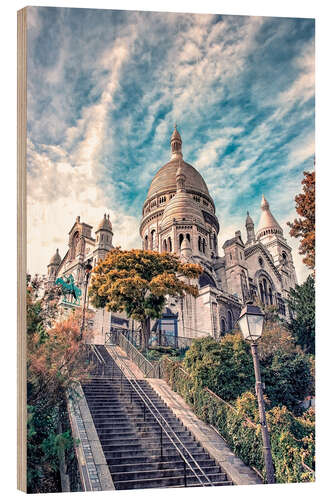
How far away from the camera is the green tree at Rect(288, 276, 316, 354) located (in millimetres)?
11750

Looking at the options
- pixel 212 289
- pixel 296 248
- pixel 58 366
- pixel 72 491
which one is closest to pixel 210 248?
pixel 212 289

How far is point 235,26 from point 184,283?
303 inches

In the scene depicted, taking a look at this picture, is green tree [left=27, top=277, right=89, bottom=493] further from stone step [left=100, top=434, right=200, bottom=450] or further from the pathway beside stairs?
the pathway beside stairs

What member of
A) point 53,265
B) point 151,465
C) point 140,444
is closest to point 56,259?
point 53,265

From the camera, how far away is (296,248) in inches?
477

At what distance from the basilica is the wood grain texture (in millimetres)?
939

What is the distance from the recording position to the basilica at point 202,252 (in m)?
11.8

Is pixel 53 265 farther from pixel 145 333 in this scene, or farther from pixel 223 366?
pixel 145 333

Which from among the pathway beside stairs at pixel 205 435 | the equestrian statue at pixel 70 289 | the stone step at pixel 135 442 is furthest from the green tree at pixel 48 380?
the pathway beside stairs at pixel 205 435

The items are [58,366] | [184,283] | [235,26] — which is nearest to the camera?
[58,366]

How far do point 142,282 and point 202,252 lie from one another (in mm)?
6209

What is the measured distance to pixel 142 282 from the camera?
1433cm

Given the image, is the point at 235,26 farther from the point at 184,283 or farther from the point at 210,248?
the point at 210,248

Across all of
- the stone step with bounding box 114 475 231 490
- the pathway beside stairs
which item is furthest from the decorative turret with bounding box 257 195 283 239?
the stone step with bounding box 114 475 231 490
